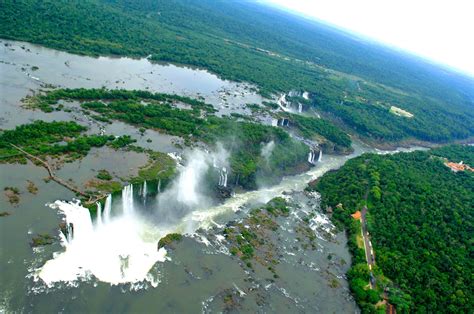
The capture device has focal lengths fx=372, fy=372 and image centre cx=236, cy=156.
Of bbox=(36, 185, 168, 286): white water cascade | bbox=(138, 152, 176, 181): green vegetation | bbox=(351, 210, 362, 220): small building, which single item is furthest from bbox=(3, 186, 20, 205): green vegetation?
bbox=(351, 210, 362, 220): small building

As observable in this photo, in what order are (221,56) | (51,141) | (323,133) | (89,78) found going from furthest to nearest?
1. (221,56)
2. (323,133)
3. (89,78)
4. (51,141)

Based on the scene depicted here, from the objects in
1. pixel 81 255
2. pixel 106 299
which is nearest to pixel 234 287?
pixel 106 299

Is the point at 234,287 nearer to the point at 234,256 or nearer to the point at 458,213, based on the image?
the point at 234,256

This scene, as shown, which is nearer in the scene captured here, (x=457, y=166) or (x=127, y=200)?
(x=127, y=200)

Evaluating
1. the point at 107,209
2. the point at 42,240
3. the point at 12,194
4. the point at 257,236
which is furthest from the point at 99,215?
the point at 257,236

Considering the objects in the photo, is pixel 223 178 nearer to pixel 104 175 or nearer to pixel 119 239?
pixel 104 175

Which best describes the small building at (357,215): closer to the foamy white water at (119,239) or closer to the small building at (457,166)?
the foamy white water at (119,239)

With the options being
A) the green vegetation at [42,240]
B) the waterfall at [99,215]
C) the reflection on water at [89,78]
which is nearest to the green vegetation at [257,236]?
the waterfall at [99,215]
